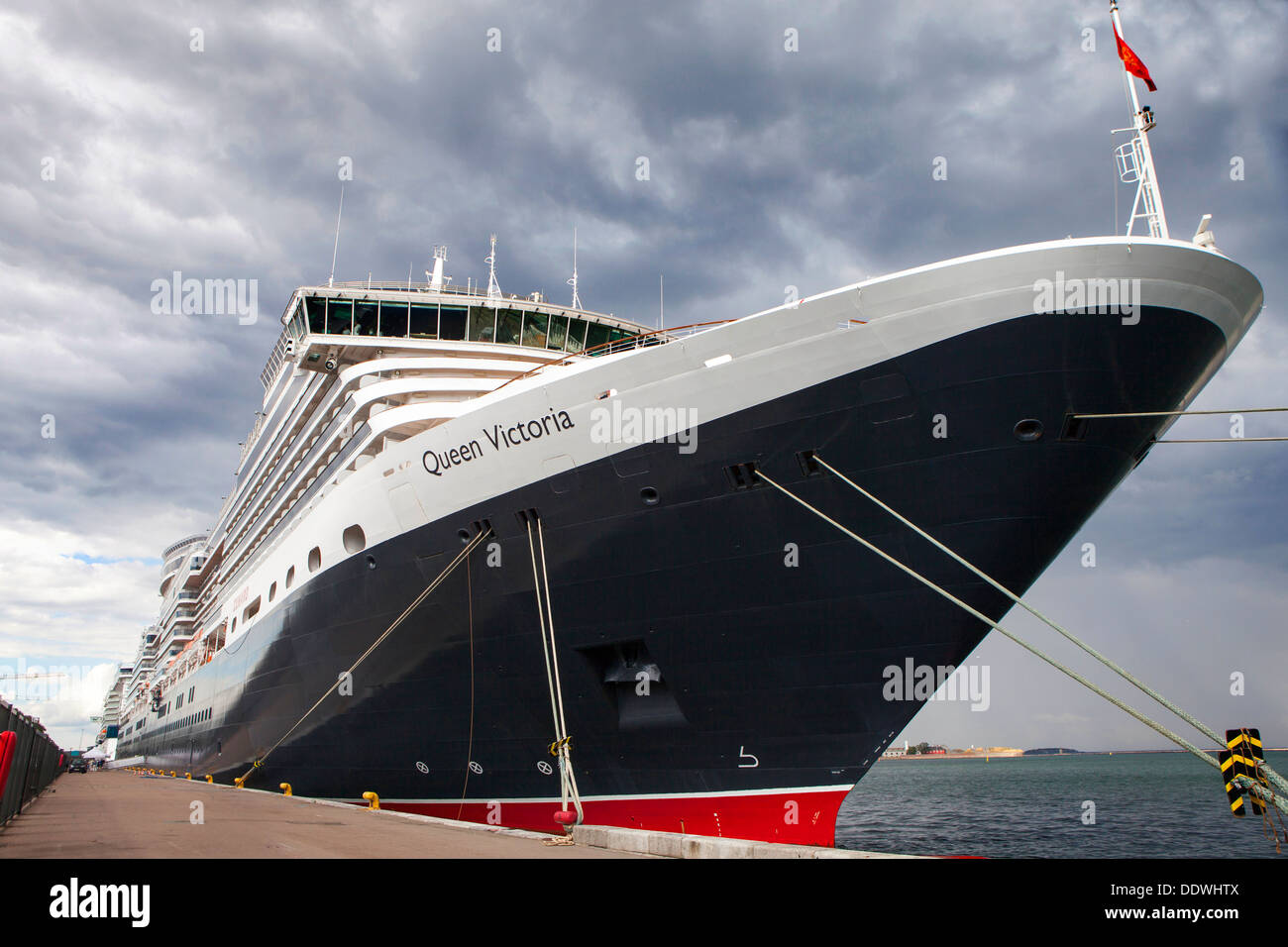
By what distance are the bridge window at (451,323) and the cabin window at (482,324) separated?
0.62 ft

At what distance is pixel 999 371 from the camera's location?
26.6ft

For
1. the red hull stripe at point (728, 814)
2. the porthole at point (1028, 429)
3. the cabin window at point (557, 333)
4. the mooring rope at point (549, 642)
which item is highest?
the cabin window at point (557, 333)

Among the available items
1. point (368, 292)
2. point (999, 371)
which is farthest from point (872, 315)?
point (368, 292)

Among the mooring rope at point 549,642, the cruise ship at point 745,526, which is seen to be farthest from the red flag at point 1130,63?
the mooring rope at point 549,642

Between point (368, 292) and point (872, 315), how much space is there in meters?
11.6

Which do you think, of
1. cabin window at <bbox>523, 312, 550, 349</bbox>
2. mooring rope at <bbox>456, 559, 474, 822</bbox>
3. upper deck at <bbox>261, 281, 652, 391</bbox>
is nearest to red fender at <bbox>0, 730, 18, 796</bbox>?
mooring rope at <bbox>456, 559, 474, 822</bbox>

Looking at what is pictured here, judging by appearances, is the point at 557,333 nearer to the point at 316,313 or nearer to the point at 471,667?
the point at 316,313

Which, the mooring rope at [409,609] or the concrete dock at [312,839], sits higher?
the mooring rope at [409,609]

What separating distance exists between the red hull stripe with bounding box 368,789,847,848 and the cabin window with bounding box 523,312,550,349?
9.34 metres

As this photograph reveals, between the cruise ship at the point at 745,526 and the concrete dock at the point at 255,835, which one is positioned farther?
the cruise ship at the point at 745,526

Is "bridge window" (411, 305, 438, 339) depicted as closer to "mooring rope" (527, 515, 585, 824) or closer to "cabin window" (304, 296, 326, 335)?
"cabin window" (304, 296, 326, 335)

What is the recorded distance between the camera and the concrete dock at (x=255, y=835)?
6711mm

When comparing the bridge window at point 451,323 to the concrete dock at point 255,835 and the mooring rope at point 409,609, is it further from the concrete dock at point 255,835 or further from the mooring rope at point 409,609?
the concrete dock at point 255,835
